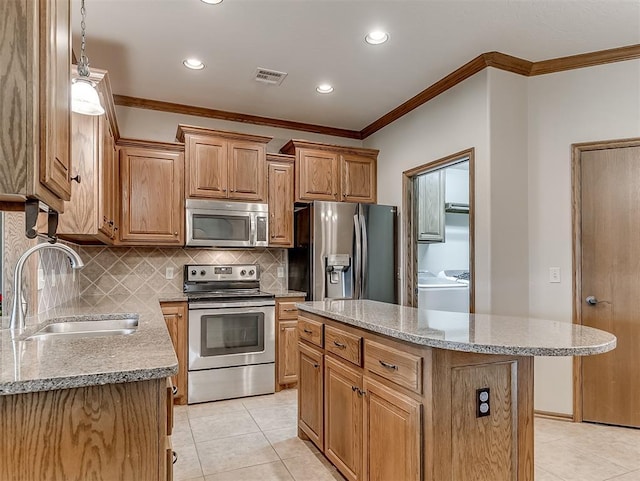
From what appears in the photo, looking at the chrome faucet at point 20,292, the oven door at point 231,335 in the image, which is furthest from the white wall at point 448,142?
the chrome faucet at point 20,292

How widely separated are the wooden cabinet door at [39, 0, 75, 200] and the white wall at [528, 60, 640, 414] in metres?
3.09

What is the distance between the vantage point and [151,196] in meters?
3.61

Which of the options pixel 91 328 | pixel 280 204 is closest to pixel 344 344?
pixel 91 328

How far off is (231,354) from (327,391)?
151cm

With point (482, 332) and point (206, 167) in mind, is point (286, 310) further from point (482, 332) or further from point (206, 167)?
point (482, 332)

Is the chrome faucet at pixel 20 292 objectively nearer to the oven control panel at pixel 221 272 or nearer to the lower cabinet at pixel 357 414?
the lower cabinet at pixel 357 414

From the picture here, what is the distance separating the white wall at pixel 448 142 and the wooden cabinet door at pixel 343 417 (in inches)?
54.3

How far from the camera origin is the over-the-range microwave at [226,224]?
3.72m

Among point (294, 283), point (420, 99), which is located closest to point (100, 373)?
point (294, 283)

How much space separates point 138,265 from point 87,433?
298 centimetres

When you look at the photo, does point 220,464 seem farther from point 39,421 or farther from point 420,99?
point 420,99

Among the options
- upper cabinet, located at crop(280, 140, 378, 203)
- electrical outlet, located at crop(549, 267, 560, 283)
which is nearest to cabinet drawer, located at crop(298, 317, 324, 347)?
upper cabinet, located at crop(280, 140, 378, 203)

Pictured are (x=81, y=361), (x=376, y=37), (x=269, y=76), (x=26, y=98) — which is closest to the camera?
(x=26, y=98)

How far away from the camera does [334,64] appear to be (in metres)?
3.17
